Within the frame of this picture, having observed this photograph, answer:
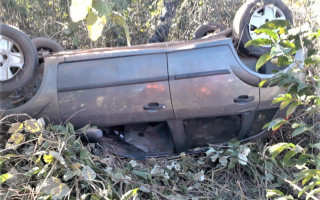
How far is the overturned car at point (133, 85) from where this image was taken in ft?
11.1

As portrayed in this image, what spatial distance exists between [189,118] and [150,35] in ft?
9.00

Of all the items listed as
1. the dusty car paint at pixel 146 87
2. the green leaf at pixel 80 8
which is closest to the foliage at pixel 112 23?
the dusty car paint at pixel 146 87

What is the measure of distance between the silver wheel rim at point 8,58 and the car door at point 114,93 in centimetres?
37

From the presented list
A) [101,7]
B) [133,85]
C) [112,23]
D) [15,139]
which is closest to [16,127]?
[15,139]

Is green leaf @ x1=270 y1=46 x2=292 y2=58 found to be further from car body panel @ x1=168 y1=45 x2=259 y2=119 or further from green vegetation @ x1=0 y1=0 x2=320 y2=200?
car body panel @ x1=168 y1=45 x2=259 y2=119

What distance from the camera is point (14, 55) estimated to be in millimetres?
3396

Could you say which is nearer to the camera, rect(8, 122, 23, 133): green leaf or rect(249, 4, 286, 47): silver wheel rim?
rect(8, 122, 23, 133): green leaf

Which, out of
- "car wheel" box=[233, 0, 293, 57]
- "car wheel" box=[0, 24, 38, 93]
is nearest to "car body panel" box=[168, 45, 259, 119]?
"car wheel" box=[233, 0, 293, 57]

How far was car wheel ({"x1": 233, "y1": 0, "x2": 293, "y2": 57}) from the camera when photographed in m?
3.64

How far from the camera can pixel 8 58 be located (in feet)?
11.1

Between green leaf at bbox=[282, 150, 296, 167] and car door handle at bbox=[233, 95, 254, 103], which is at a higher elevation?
car door handle at bbox=[233, 95, 254, 103]

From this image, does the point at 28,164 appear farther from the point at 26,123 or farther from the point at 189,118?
the point at 189,118

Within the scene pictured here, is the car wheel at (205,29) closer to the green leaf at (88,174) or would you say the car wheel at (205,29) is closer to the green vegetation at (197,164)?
the green vegetation at (197,164)

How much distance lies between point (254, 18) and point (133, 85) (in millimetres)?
1336
